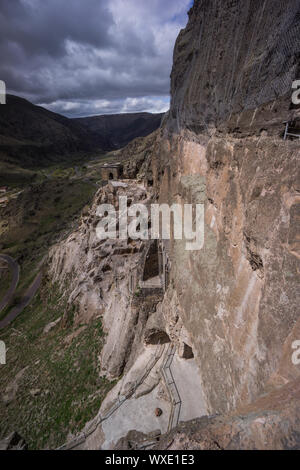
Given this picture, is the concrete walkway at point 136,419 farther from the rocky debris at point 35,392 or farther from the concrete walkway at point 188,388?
the rocky debris at point 35,392

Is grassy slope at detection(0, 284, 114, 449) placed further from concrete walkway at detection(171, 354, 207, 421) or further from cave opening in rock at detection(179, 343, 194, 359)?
cave opening in rock at detection(179, 343, 194, 359)

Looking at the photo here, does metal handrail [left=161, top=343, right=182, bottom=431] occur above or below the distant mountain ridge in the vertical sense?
below

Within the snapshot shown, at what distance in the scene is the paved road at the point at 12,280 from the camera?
38.4 m

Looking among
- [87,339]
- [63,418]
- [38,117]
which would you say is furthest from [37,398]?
[38,117]

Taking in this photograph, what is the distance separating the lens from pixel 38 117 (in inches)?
6511

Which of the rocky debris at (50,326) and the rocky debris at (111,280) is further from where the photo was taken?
the rocky debris at (50,326)

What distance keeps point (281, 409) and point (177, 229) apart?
10.4m

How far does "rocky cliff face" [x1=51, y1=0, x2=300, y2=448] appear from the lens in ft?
15.9

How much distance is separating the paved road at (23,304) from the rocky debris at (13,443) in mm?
21585

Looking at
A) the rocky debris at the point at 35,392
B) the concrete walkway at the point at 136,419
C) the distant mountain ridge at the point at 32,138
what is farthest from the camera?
the distant mountain ridge at the point at 32,138

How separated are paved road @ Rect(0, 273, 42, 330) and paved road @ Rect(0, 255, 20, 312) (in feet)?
9.68

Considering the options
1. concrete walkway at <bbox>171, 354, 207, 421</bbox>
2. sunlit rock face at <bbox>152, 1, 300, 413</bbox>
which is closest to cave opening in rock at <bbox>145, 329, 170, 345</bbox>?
concrete walkway at <bbox>171, 354, 207, 421</bbox>

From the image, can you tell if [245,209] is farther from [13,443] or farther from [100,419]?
[13,443]

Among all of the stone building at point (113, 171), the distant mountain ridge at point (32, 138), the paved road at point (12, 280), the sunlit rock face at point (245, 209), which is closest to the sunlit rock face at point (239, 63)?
the sunlit rock face at point (245, 209)
